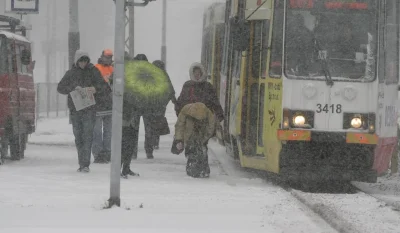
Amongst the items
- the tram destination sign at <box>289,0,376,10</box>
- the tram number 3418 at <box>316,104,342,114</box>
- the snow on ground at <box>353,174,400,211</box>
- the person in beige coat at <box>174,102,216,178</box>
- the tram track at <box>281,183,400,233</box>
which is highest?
the tram destination sign at <box>289,0,376,10</box>

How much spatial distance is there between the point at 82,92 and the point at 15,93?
2355mm

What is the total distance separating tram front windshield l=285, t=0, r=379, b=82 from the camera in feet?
48.1

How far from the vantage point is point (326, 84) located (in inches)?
572

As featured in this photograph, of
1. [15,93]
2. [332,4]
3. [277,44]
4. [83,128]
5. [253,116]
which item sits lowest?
[83,128]

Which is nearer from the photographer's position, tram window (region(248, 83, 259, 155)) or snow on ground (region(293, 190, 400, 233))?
snow on ground (region(293, 190, 400, 233))

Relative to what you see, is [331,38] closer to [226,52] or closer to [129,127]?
[129,127]

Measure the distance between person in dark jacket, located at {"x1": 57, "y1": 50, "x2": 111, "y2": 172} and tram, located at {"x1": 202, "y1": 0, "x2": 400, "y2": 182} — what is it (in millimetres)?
2344

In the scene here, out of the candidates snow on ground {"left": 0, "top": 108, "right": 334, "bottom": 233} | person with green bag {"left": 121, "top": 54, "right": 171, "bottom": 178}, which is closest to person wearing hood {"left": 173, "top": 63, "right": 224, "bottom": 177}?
snow on ground {"left": 0, "top": 108, "right": 334, "bottom": 233}

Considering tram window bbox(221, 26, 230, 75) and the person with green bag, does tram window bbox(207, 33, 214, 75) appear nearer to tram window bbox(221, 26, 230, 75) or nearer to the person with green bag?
tram window bbox(221, 26, 230, 75)

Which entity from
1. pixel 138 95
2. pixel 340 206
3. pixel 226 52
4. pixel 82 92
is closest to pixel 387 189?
pixel 340 206

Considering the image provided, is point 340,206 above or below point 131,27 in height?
below

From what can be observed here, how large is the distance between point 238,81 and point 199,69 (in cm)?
80

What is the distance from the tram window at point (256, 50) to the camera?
15.5m

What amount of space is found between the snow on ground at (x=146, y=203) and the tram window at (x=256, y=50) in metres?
1.55
